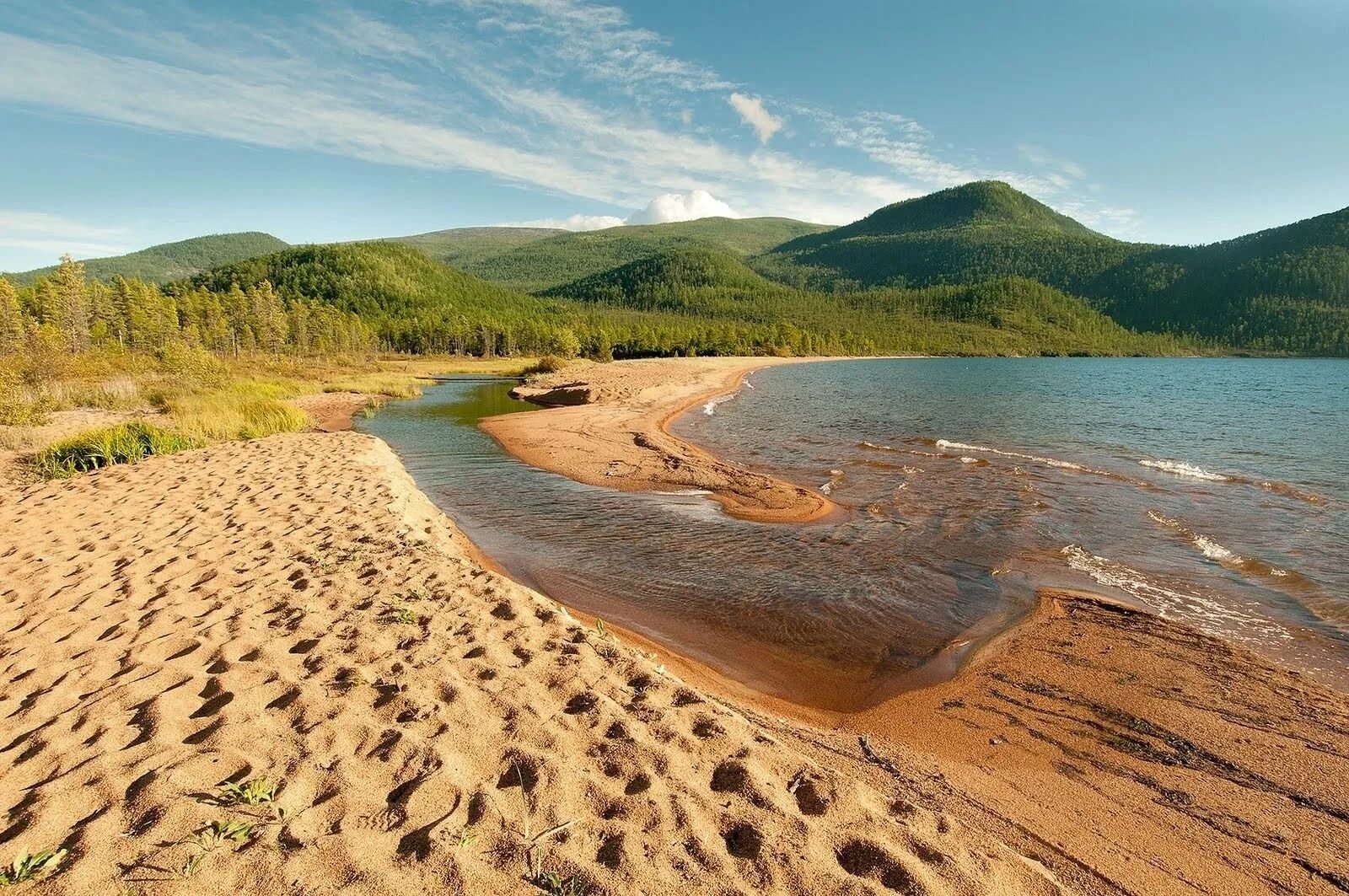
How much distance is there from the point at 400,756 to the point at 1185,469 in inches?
998

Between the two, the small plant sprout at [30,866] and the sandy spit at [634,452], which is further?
the sandy spit at [634,452]

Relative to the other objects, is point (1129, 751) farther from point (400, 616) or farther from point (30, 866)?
point (30, 866)

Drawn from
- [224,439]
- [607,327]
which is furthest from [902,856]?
[607,327]

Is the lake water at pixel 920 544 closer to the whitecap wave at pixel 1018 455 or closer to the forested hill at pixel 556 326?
the whitecap wave at pixel 1018 455

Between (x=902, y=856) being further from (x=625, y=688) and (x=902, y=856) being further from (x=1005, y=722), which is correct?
(x=1005, y=722)


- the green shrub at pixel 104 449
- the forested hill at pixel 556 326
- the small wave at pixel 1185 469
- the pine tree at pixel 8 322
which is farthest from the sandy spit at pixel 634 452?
the forested hill at pixel 556 326

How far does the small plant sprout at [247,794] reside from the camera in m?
3.96

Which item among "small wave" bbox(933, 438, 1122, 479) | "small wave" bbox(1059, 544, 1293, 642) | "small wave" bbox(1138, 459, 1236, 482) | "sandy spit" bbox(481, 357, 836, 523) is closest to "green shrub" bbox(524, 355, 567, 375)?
"sandy spit" bbox(481, 357, 836, 523)

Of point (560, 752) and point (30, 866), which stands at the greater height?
point (30, 866)

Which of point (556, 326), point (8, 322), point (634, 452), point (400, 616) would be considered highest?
point (556, 326)

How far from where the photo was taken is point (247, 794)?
398 cm

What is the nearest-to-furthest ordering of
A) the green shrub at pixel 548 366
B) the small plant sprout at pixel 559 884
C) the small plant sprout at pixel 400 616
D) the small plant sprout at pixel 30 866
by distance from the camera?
1. the small plant sprout at pixel 30 866
2. the small plant sprout at pixel 559 884
3. the small plant sprout at pixel 400 616
4. the green shrub at pixel 548 366

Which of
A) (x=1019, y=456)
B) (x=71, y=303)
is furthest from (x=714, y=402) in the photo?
(x=71, y=303)

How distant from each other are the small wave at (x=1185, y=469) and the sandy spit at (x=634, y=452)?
13.2 meters
